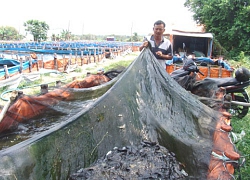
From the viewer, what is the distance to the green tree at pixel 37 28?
41344 mm

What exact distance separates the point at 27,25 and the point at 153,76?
44.4 m

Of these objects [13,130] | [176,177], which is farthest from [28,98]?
[176,177]

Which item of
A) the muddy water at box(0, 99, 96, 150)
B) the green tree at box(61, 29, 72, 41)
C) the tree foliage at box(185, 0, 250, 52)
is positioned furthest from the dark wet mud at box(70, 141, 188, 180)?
the green tree at box(61, 29, 72, 41)

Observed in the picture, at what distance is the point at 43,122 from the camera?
9.35 ft

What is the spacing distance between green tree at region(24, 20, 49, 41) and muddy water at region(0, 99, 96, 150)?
42.9 m

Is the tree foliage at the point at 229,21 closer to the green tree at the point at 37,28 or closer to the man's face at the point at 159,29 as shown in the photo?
the man's face at the point at 159,29

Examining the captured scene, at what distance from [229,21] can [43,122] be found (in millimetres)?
16925

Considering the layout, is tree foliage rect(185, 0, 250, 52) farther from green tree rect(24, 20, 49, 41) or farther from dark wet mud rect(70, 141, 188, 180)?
green tree rect(24, 20, 49, 41)

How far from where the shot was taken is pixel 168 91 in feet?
9.36

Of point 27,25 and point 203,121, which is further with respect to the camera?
point 27,25

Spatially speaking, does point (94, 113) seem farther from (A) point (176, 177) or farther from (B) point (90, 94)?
(B) point (90, 94)

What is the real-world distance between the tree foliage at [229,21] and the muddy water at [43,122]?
1518cm

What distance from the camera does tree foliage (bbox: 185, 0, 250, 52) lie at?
15.2 m

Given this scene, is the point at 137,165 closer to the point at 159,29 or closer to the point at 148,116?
the point at 148,116
